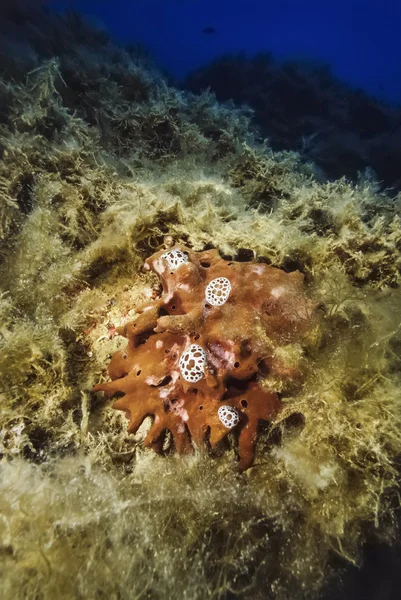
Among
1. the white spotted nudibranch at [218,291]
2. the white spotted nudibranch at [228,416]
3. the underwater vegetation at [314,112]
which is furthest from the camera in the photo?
the underwater vegetation at [314,112]

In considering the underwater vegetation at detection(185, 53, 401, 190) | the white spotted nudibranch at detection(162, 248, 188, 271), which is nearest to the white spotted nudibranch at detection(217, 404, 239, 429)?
the white spotted nudibranch at detection(162, 248, 188, 271)

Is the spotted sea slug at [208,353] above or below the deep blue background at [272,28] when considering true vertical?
below

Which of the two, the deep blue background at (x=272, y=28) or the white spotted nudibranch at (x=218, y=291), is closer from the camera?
the white spotted nudibranch at (x=218, y=291)

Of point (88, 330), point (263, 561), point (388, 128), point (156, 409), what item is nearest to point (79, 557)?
point (156, 409)

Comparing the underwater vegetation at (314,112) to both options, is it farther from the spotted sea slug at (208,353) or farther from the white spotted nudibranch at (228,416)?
the white spotted nudibranch at (228,416)

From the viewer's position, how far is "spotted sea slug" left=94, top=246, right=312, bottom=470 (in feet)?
6.48

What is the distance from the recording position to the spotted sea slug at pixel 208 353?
1.97 meters

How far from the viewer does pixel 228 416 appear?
1.92m

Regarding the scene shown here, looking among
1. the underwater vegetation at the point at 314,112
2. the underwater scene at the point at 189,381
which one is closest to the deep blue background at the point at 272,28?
the underwater vegetation at the point at 314,112

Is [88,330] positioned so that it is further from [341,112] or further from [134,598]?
[341,112]

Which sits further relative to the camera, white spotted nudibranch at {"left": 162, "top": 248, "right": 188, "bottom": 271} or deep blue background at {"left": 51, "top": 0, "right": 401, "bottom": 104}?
deep blue background at {"left": 51, "top": 0, "right": 401, "bottom": 104}

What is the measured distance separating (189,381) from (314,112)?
11227 millimetres

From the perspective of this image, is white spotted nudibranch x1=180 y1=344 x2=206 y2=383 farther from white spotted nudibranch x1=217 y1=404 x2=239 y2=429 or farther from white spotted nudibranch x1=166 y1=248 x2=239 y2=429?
white spotted nudibranch x1=217 y1=404 x2=239 y2=429

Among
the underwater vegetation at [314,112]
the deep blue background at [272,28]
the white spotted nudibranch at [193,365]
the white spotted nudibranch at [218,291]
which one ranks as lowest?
the white spotted nudibranch at [193,365]
